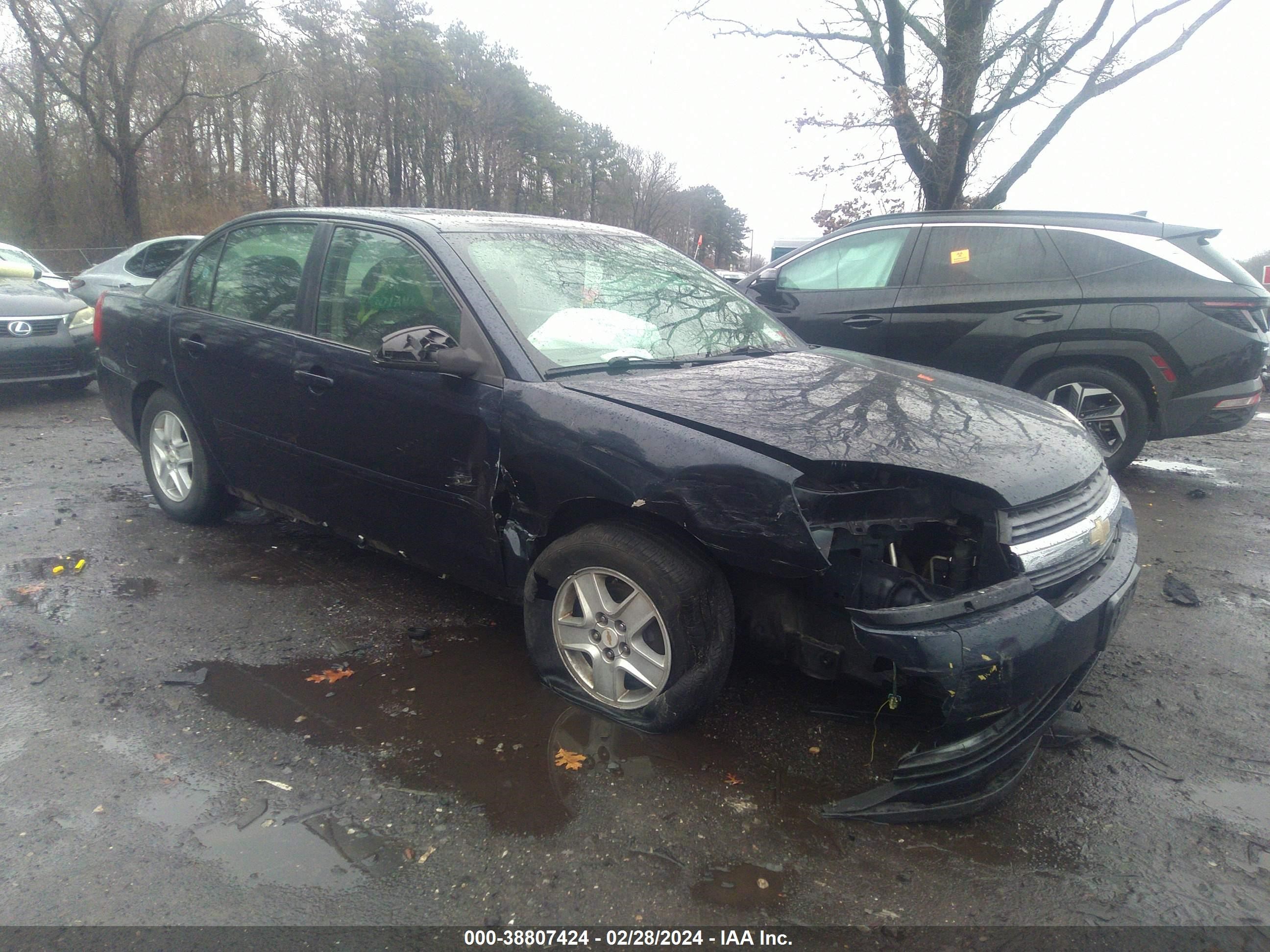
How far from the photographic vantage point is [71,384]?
8875 mm

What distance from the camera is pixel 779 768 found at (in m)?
2.81

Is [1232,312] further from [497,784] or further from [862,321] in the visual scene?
[497,784]

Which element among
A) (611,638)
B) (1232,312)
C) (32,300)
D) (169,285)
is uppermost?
(1232,312)

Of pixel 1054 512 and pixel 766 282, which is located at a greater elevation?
pixel 766 282

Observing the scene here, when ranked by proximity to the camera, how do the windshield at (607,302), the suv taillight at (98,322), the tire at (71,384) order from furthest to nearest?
the tire at (71,384) < the suv taillight at (98,322) < the windshield at (607,302)

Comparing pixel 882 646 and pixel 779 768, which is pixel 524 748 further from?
pixel 882 646

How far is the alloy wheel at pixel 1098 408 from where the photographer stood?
609 centimetres

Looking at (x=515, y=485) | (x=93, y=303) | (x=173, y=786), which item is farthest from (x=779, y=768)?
(x=93, y=303)

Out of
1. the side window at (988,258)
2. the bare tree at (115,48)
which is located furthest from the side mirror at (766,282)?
the bare tree at (115,48)

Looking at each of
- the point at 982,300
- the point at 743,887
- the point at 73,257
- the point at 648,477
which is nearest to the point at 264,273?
the point at 648,477

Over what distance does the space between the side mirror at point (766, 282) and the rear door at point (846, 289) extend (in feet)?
0.09

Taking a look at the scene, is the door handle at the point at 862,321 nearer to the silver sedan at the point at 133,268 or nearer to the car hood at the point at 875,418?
the car hood at the point at 875,418

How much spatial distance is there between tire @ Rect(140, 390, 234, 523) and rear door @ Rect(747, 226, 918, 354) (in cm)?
420

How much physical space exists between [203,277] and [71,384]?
5.55m
